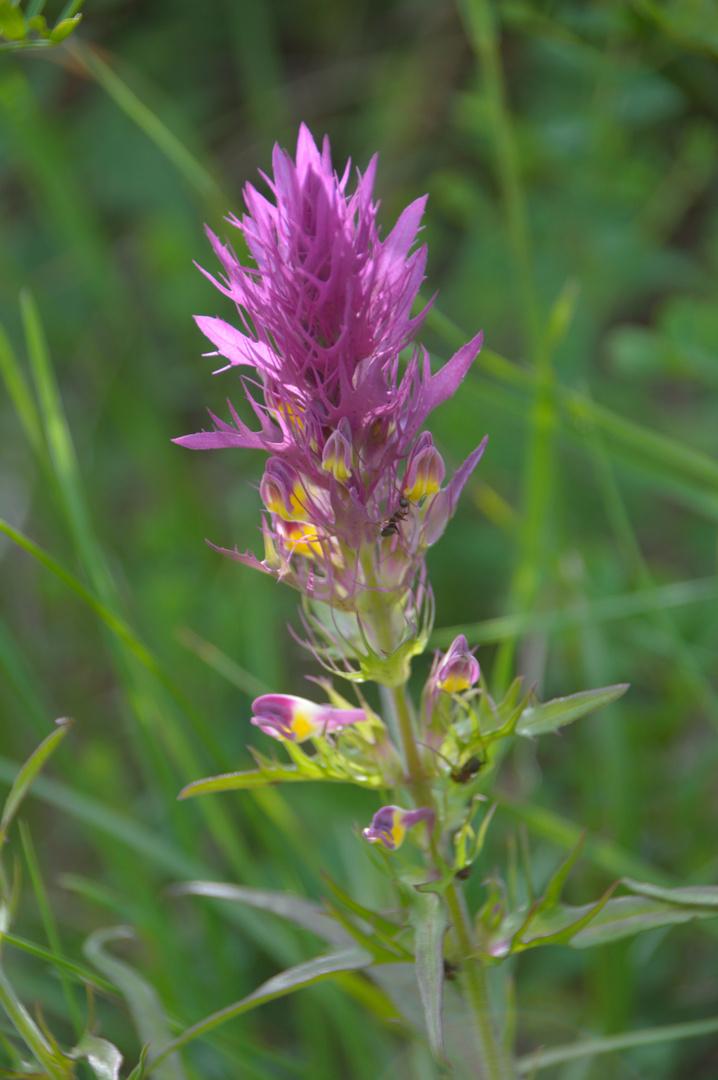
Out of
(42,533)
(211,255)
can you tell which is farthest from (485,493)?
(42,533)

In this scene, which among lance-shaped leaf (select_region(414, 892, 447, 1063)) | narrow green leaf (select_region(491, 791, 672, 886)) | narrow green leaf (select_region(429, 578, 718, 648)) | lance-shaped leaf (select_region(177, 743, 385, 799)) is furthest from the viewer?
narrow green leaf (select_region(429, 578, 718, 648))

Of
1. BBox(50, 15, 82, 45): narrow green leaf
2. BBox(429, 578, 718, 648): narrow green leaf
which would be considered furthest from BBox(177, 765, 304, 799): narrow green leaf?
BBox(50, 15, 82, 45): narrow green leaf

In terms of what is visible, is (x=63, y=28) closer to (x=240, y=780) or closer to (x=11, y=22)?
(x=11, y=22)

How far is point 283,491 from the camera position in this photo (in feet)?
2.36

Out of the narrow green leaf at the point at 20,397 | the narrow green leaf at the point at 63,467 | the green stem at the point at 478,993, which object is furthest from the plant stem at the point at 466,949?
the narrow green leaf at the point at 20,397

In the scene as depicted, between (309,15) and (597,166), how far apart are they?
1.47 metres

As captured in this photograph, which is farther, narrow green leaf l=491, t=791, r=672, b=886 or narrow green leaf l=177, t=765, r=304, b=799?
narrow green leaf l=491, t=791, r=672, b=886

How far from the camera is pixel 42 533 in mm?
2461

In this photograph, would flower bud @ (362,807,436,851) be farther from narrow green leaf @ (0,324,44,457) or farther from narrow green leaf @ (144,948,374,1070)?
narrow green leaf @ (0,324,44,457)

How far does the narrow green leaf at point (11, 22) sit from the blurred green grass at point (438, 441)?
34 cm

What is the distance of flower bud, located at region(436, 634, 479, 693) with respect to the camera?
743 millimetres

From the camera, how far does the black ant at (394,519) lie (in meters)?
0.73

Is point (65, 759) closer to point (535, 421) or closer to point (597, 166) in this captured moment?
point (535, 421)

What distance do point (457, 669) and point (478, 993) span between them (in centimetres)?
32
